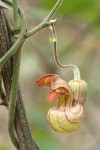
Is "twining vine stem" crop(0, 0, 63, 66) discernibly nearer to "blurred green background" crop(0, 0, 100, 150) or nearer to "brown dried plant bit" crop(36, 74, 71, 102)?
"brown dried plant bit" crop(36, 74, 71, 102)

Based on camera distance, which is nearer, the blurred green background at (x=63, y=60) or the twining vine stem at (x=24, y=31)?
the twining vine stem at (x=24, y=31)

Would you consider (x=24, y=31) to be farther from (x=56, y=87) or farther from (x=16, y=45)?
(x=56, y=87)

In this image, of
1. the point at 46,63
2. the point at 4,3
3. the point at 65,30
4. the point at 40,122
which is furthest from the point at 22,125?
the point at 65,30

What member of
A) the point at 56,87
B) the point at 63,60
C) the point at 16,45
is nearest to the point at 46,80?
the point at 56,87

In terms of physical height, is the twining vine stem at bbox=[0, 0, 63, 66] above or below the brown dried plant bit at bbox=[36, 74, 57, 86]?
above

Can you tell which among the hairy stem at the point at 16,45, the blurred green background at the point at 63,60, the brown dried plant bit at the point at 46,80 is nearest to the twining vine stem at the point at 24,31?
the hairy stem at the point at 16,45

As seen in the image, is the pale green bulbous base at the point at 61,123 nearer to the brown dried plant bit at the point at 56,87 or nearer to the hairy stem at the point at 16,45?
the brown dried plant bit at the point at 56,87

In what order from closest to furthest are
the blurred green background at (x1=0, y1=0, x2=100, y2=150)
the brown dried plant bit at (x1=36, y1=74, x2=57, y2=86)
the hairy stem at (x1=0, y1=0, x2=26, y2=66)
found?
the hairy stem at (x1=0, y1=0, x2=26, y2=66) → the brown dried plant bit at (x1=36, y1=74, x2=57, y2=86) → the blurred green background at (x1=0, y1=0, x2=100, y2=150)

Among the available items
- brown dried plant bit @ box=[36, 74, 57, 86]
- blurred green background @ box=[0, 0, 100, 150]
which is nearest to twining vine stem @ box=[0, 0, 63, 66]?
brown dried plant bit @ box=[36, 74, 57, 86]
